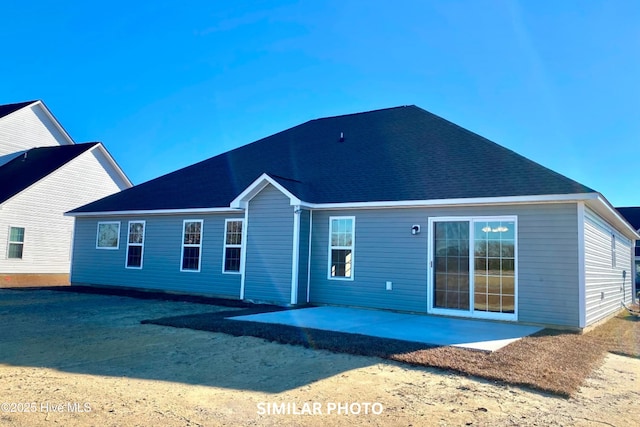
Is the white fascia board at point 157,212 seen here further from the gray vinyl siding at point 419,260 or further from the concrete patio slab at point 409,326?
the concrete patio slab at point 409,326

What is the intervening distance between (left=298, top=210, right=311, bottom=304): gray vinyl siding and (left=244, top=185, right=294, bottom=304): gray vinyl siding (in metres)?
0.28

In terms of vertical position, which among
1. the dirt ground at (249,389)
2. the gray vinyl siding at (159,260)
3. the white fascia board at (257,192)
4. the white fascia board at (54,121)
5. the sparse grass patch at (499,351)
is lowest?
the dirt ground at (249,389)

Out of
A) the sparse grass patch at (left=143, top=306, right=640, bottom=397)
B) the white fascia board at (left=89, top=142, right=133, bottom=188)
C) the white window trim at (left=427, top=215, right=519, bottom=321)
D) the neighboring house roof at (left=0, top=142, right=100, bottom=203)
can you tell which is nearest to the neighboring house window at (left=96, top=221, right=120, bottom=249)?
the neighboring house roof at (left=0, top=142, right=100, bottom=203)

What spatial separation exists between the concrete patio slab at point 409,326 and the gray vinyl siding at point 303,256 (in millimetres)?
A: 1090

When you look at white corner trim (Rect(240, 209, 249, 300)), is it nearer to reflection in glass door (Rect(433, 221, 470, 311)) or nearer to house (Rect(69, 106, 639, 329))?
house (Rect(69, 106, 639, 329))

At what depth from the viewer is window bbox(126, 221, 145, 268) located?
15.1 meters

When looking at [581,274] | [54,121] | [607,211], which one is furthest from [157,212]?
[54,121]

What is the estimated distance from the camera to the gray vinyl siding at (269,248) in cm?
1154

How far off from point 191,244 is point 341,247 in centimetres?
529

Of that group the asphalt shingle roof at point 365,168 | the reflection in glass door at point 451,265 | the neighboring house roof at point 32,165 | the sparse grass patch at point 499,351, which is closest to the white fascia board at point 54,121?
the neighboring house roof at point 32,165

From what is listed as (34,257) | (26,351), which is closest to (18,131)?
(34,257)

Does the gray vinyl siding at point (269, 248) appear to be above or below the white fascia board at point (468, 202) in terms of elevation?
below

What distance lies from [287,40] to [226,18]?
5.92 feet

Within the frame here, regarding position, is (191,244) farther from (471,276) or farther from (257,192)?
(471,276)
